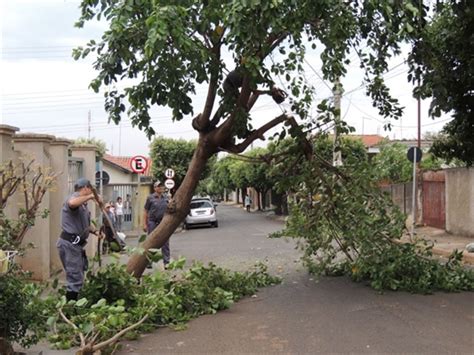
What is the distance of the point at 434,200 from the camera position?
69.5 ft

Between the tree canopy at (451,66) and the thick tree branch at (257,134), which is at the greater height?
the tree canopy at (451,66)

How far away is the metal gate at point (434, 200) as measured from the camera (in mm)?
20484

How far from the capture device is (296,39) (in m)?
7.55

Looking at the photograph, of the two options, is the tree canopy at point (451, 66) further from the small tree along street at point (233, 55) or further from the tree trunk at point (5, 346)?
the tree trunk at point (5, 346)

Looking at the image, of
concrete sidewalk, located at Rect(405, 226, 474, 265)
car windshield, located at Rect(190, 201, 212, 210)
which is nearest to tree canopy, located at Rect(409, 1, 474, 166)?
concrete sidewalk, located at Rect(405, 226, 474, 265)

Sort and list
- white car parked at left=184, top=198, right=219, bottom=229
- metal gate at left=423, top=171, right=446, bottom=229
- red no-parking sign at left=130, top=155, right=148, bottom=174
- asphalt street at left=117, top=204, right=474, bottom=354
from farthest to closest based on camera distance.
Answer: white car parked at left=184, top=198, right=219, bottom=229 → red no-parking sign at left=130, top=155, right=148, bottom=174 → metal gate at left=423, top=171, right=446, bottom=229 → asphalt street at left=117, top=204, right=474, bottom=354

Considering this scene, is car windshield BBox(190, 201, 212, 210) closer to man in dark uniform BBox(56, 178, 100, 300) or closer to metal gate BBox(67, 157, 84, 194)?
metal gate BBox(67, 157, 84, 194)

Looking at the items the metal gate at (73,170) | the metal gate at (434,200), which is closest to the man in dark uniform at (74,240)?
the metal gate at (73,170)

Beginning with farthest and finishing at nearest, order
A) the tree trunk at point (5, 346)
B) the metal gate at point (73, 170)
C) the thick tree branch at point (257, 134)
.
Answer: the metal gate at point (73, 170)
the thick tree branch at point (257, 134)
the tree trunk at point (5, 346)

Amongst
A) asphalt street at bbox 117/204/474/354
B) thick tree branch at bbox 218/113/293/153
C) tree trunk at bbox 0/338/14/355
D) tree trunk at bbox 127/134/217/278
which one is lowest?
asphalt street at bbox 117/204/474/354

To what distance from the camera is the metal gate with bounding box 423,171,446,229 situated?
67.2ft

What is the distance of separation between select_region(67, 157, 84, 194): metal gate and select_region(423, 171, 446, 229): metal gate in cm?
1326

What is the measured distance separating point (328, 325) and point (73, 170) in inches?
315

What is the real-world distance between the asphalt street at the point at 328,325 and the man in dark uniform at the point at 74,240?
1.29m
